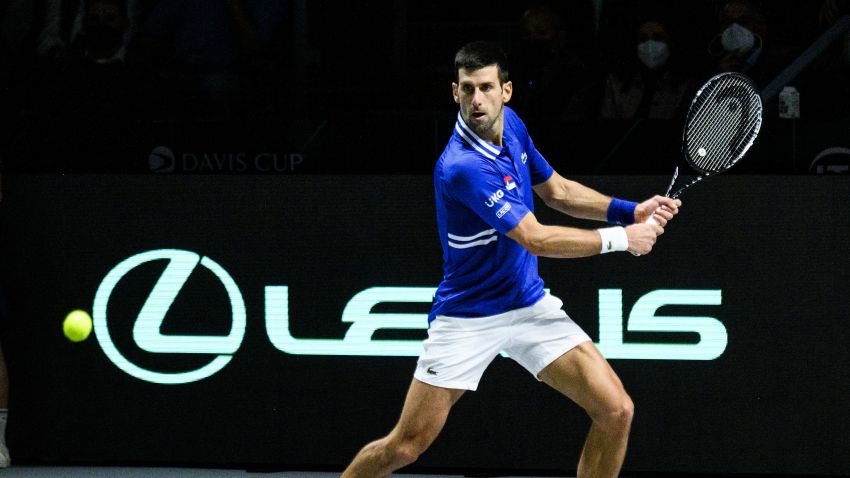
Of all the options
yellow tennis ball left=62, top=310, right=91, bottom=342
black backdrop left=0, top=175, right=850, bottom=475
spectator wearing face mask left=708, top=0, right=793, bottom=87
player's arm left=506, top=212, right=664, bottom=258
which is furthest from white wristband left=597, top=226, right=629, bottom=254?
yellow tennis ball left=62, top=310, right=91, bottom=342

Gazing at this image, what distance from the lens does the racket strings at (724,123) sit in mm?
4844

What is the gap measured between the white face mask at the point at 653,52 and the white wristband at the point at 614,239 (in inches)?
77.8

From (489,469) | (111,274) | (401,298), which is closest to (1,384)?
(111,274)

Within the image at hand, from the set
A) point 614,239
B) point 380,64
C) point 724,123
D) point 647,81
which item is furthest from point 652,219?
point 380,64

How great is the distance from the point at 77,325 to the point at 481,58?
251cm

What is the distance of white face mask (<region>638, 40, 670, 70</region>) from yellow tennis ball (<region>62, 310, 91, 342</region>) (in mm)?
2748

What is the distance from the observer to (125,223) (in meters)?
5.93

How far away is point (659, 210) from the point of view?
4441 millimetres

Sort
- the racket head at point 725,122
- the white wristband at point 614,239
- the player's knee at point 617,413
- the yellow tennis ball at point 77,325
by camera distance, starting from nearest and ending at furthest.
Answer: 1. the white wristband at point 614,239
2. the player's knee at point 617,413
3. the racket head at point 725,122
4. the yellow tennis ball at point 77,325

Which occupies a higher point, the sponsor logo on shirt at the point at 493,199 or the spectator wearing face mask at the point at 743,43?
the spectator wearing face mask at the point at 743,43

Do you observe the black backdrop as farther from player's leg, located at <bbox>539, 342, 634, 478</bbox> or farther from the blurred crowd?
player's leg, located at <bbox>539, 342, 634, 478</bbox>

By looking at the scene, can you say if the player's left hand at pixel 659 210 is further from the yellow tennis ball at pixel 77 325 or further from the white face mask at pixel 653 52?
the yellow tennis ball at pixel 77 325

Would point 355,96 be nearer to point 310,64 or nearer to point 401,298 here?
point 310,64

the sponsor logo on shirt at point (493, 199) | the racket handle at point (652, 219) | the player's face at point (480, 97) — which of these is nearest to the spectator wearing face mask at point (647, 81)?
the racket handle at point (652, 219)
